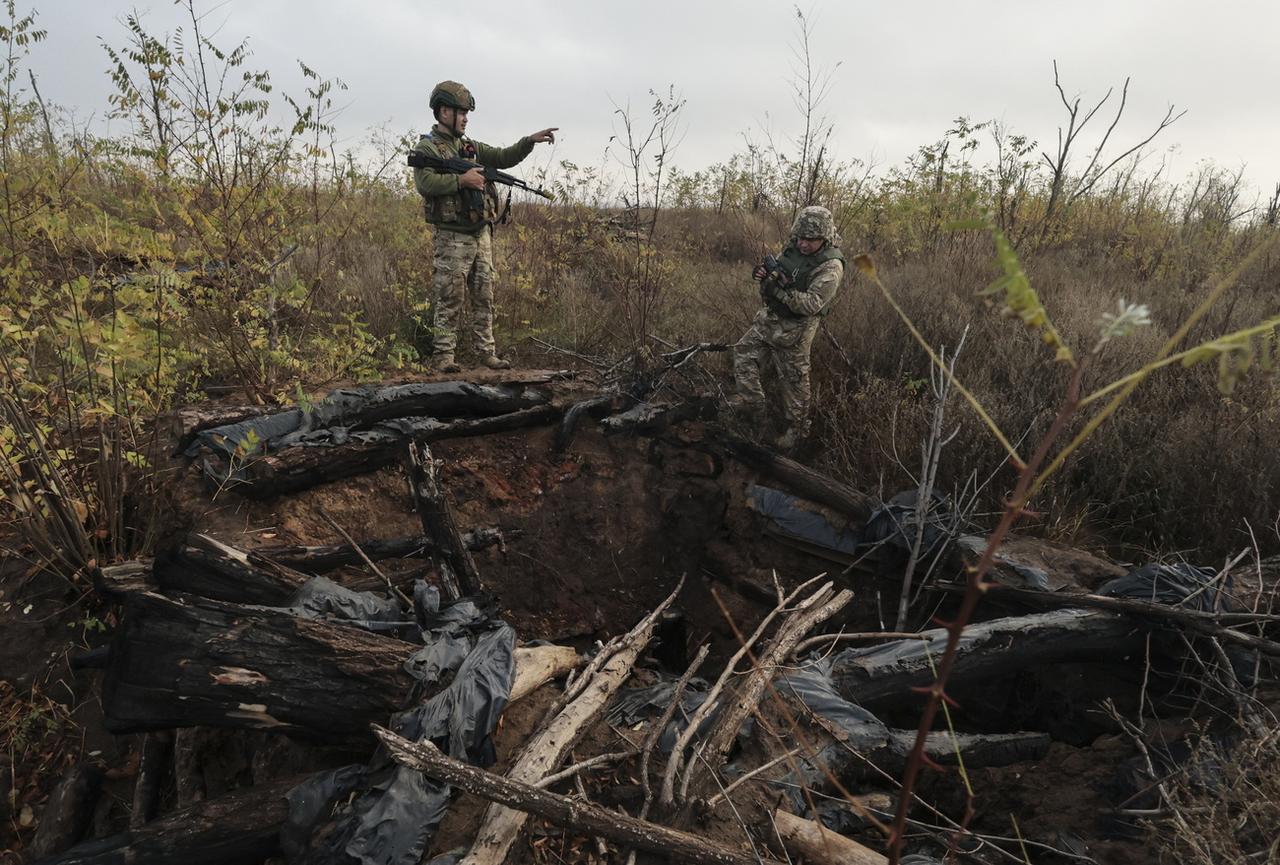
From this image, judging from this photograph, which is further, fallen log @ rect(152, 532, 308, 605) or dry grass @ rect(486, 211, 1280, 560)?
dry grass @ rect(486, 211, 1280, 560)

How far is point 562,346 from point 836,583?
3560 mm

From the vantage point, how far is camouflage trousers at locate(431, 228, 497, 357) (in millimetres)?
5527

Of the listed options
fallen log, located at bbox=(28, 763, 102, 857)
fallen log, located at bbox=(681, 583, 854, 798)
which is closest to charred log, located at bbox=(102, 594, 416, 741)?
fallen log, located at bbox=(28, 763, 102, 857)

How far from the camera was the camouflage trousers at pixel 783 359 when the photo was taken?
195 inches

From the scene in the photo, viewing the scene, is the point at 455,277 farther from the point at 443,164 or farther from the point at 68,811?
the point at 68,811

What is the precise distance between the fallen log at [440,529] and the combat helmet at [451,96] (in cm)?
333

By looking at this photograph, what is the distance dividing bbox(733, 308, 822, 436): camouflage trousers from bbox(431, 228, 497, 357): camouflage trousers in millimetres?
2162

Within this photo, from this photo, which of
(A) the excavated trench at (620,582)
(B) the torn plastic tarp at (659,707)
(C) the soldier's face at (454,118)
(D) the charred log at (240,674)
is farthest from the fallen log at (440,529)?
(C) the soldier's face at (454,118)

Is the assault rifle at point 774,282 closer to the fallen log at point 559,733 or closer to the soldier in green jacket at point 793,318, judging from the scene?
the soldier in green jacket at point 793,318

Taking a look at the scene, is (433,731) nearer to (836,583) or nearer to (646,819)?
(646,819)

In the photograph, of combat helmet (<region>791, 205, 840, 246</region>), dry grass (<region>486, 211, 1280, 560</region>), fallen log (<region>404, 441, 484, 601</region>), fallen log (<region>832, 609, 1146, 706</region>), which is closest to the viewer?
fallen log (<region>832, 609, 1146, 706</region>)

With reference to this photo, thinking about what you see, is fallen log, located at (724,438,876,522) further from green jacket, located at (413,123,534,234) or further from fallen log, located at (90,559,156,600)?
fallen log, located at (90,559,156,600)

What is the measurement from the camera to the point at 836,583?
13.1 feet

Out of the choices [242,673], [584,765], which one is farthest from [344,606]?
[584,765]
